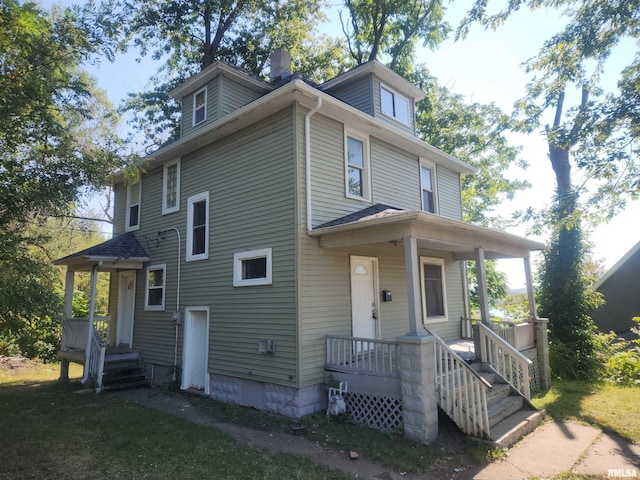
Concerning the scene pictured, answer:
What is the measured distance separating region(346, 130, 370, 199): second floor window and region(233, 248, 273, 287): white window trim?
2377 mm

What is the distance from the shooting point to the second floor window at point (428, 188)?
11.2 metres

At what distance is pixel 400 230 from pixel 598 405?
5.74 meters

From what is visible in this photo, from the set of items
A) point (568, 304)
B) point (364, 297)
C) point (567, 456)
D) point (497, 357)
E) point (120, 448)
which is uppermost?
point (364, 297)

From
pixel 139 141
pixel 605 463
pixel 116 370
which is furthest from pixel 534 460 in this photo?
pixel 139 141

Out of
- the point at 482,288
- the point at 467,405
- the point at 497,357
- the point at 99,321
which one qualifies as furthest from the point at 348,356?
the point at 99,321

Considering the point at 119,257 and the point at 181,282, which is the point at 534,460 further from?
the point at 119,257

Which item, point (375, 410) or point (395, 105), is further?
point (395, 105)

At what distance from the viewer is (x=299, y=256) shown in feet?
23.4

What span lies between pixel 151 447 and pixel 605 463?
20.7 feet

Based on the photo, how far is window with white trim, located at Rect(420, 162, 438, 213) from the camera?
1115 centimetres

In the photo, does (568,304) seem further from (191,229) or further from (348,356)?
(191,229)

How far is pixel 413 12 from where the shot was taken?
17.2 metres

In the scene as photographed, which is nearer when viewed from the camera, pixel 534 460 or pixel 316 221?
pixel 534 460

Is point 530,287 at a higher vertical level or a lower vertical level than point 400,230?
lower
